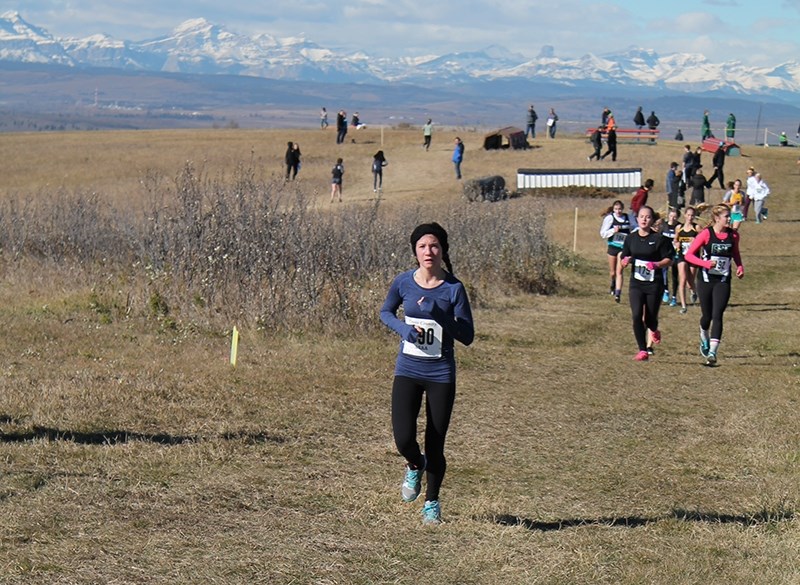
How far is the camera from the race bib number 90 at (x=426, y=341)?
7074 mm

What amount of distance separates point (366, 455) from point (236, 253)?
22.1 ft

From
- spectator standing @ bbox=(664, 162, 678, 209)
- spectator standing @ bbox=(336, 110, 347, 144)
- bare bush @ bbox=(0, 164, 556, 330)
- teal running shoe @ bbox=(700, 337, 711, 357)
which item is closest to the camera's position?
teal running shoe @ bbox=(700, 337, 711, 357)

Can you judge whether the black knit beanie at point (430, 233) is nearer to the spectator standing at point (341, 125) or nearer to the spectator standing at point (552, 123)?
the spectator standing at point (341, 125)

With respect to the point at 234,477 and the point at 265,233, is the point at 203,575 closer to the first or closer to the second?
the point at 234,477

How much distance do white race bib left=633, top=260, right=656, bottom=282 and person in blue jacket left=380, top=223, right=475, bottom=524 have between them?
22.0 ft

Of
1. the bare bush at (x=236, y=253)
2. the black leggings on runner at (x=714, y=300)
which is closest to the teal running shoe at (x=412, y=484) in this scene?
the black leggings on runner at (x=714, y=300)

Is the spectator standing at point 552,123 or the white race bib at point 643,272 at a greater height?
the spectator standing at point 552,123

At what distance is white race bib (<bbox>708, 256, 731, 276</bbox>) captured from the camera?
1364cm

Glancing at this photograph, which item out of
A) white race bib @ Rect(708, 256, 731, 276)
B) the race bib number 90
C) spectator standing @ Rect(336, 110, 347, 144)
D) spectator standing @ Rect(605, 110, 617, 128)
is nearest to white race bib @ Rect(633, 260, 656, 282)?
white race bib @ Rect(708, 256, 731, 276)

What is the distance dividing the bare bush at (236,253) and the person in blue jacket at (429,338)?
7.53 metres

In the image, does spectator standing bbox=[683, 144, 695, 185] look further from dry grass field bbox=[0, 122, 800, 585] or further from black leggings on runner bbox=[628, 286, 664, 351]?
black leggings on runner bbox=[628, 286, 664, 351]

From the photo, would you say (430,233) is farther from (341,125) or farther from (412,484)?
(341,125)

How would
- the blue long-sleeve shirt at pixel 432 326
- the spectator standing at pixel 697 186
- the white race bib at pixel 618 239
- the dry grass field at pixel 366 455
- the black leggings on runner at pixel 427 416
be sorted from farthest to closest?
the spectator standing at pixel 697 186 < the white race bib at pixel 618 239 < the black leggings on runner at pixel 427 416 < the blue long-sleeve shirt at pixel 432 326 < the dry grass field at pixel 366 455

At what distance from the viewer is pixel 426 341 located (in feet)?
23.4
